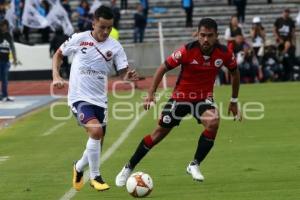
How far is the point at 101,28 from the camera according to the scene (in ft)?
36.8

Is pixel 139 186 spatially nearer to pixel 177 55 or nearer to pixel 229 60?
pixel 177 55

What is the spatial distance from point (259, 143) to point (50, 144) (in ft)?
12.1

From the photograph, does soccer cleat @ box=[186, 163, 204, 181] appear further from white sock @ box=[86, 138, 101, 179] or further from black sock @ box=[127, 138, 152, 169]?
white sock @ box=[86, 138, 101, 179]

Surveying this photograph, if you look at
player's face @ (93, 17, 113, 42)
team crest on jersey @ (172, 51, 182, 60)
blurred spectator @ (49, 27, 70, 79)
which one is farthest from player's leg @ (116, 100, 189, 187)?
blurred spectator @ (49, 27, 70, 79)

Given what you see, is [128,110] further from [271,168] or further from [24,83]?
[24,83]

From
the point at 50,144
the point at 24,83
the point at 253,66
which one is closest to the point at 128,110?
the point at 50,144

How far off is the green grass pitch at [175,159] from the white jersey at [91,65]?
1136 mm

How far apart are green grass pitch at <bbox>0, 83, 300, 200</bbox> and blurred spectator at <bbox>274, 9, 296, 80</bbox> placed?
897 cm

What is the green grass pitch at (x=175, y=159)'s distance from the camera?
11.0m

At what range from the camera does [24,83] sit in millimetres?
35875

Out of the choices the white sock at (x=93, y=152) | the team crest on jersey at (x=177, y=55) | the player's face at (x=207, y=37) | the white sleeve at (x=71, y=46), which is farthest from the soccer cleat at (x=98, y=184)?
the player's face at (x=207, y=37)

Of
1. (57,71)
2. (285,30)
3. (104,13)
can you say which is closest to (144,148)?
(57,71)

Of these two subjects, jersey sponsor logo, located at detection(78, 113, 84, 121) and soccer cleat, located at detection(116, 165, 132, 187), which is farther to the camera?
soccer cleat, located at detection(116, 165, 132, 187)

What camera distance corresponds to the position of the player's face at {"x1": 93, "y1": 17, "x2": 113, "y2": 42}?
11.1m
